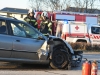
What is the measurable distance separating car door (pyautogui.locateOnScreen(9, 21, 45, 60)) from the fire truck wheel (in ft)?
1.90

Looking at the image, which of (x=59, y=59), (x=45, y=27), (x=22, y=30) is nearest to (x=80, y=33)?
(x=45, y=27)

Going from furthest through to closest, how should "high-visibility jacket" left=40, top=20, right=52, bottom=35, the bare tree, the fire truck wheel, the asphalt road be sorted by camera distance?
the bare tree < "high-visibility jacket" left=40, top=20, right=52, bottom=35 < the fire truck wheel < the asphalt road

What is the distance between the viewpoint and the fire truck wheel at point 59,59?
10023 millimetres

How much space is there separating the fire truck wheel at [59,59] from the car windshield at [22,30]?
2.82ft

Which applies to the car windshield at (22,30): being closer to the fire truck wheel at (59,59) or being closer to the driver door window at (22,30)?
the driver door window at (22,30)

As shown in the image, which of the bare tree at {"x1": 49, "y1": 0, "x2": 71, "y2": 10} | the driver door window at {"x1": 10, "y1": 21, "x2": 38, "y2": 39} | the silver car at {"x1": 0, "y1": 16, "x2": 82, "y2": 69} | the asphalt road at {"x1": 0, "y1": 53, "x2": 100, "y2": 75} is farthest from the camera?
the bare tree at {"x1": 49, "y1": 0, "x2": 71, "y2": 10}

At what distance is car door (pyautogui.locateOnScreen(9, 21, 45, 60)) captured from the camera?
31.0 ft

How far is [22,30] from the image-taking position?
977cm

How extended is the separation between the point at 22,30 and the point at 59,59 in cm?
156

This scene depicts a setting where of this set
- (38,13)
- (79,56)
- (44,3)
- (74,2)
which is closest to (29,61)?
(79,56)

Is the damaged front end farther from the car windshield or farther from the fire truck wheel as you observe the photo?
the car windshield

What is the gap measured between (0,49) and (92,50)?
37.3ft

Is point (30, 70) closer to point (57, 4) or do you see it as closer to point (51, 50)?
point (51, 50)

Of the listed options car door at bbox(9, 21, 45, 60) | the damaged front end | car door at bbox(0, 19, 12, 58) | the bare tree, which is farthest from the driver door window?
the bare tree
